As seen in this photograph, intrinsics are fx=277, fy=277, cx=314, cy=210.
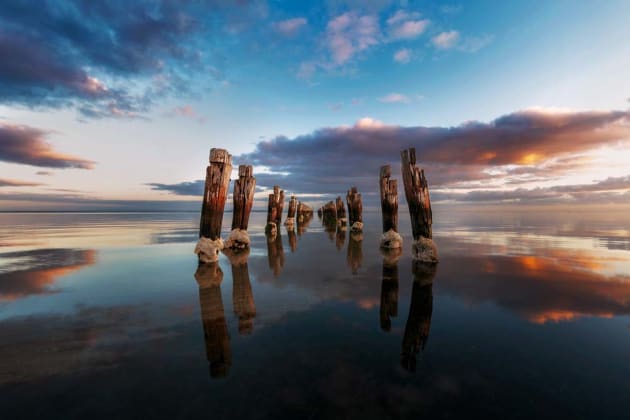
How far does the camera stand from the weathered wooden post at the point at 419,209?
10.3m

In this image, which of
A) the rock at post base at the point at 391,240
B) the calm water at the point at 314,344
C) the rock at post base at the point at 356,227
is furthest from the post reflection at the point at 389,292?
the rock at post base at the point at 356,227

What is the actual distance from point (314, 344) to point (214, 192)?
25.6 feet

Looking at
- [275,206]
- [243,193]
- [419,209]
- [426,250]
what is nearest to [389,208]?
[419,209]

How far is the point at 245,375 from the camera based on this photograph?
324 cm

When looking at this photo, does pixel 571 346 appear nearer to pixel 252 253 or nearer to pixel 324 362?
pixel 324 362

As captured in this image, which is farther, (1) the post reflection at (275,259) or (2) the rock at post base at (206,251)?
(2) the rock at post base at (206,251)

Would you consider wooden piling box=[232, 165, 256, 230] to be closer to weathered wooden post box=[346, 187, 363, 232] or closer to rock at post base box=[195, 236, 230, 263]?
rock at post base box=[195, 236, 230, 263]

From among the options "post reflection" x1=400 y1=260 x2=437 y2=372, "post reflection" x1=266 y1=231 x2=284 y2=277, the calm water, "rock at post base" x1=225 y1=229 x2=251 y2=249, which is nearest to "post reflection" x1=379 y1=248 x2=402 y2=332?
the calm water

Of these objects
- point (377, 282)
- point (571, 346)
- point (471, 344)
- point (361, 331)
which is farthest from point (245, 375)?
point (377, 282)

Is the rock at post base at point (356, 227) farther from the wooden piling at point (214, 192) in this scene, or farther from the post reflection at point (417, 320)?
the wooden piling at point (214, 192)

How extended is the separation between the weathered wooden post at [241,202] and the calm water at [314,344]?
17.7ft

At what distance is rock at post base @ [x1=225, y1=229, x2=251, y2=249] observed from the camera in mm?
13745

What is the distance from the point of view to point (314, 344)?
406cm

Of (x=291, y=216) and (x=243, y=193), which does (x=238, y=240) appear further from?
(x=291, y=216)
